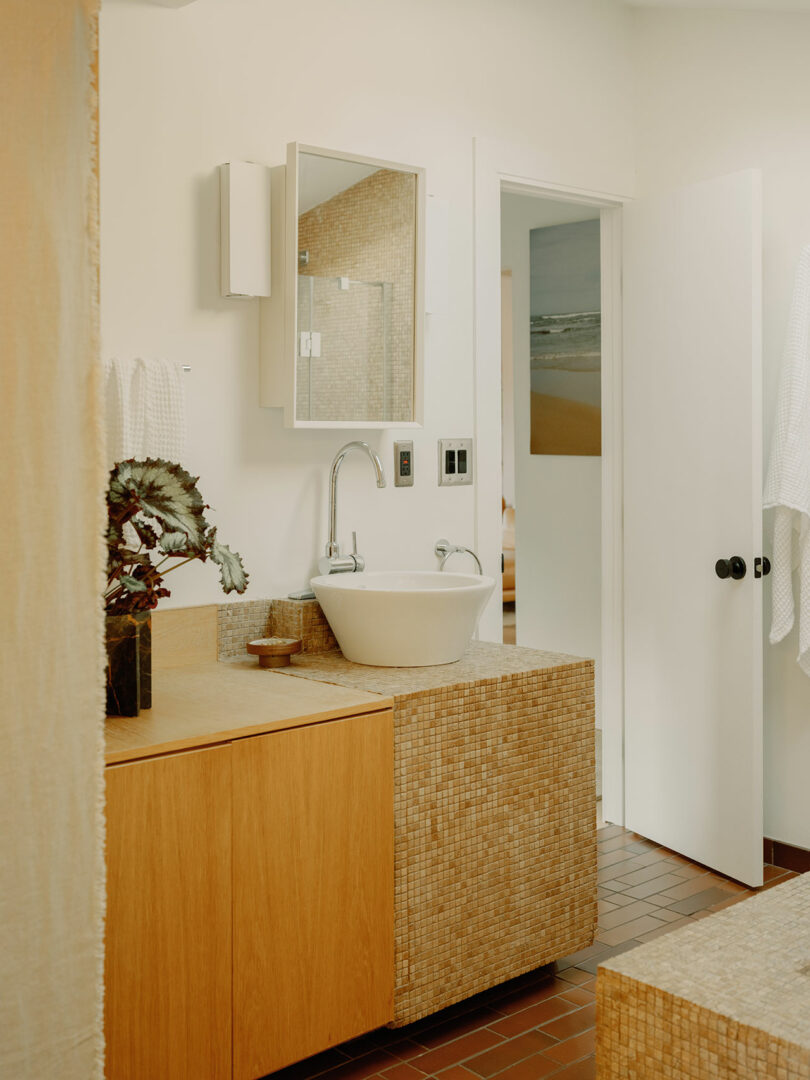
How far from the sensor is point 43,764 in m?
1.48

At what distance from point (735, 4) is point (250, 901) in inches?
110

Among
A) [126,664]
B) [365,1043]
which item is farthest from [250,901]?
[365,1043]

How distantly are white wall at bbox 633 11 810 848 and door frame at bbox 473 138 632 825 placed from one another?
1.07ft

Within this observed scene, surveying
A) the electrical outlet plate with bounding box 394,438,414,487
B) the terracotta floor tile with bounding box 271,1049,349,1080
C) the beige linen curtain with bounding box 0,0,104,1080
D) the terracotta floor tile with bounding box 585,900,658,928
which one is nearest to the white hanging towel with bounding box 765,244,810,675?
the terracotta floor tile with bounding box 585,900,658,928

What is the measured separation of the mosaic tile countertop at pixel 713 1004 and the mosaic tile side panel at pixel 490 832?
0.66m

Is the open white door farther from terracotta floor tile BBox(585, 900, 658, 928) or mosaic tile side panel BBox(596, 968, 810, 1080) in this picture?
mosaic tile side panel BBox(596, 968, 810, 1080)

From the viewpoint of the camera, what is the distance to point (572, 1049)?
2420mm

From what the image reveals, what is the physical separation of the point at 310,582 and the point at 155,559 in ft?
1.18

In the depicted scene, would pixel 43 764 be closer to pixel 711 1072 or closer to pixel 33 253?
pixel 33 253

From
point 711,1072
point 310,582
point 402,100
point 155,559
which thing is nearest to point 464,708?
point 310,582

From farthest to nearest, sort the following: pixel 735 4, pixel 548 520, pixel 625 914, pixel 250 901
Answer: pixel 548 520 → pixel 735 4 → pixel 625 914 → pixel 250 901

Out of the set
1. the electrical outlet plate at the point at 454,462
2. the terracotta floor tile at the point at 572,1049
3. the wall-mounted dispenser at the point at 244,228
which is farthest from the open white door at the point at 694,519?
the wall-mounted dispenser at the point at 244,228

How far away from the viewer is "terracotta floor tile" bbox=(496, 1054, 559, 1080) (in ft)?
7.60

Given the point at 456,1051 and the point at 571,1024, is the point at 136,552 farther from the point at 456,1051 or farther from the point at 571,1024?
the point at 571,1024
